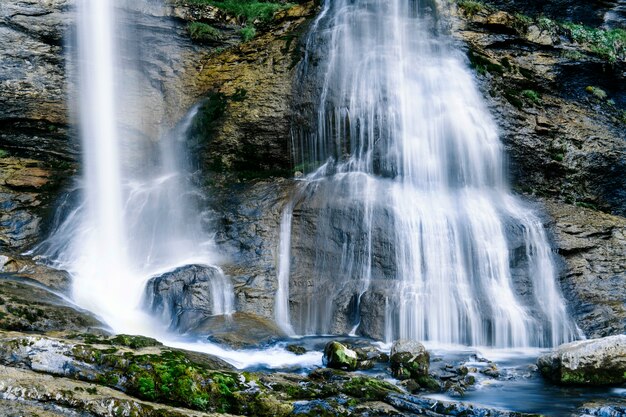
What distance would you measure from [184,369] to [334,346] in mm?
3948

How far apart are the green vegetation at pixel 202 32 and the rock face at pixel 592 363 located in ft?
48.9

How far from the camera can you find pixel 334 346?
1027cm

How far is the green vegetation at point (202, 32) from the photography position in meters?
19.9

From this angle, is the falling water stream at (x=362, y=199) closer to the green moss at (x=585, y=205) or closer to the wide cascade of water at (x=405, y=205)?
the wide cascade of water at (x=405, y=205)

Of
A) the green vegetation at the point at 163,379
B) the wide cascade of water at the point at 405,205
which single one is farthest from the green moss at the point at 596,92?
the green vegetation at the point at 163,379

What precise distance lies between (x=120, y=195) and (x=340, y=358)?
9962 millimetres

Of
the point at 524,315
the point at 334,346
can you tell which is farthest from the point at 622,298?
the point at 334,346

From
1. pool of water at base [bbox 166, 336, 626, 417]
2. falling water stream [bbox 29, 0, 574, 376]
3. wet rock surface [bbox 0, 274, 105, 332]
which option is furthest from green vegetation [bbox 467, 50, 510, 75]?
wet rock surface [bbox 0, 274, 105, 332]

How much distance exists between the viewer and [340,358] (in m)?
10.1

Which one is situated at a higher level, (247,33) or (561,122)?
(247,33)

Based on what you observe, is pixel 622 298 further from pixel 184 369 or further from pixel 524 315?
pixel 184 369

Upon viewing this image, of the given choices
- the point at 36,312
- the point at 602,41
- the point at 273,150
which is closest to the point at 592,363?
the point at 36,312

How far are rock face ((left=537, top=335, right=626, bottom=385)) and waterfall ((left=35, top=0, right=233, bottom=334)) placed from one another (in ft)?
22.9

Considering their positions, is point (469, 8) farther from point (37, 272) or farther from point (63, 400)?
point (63, 400)
